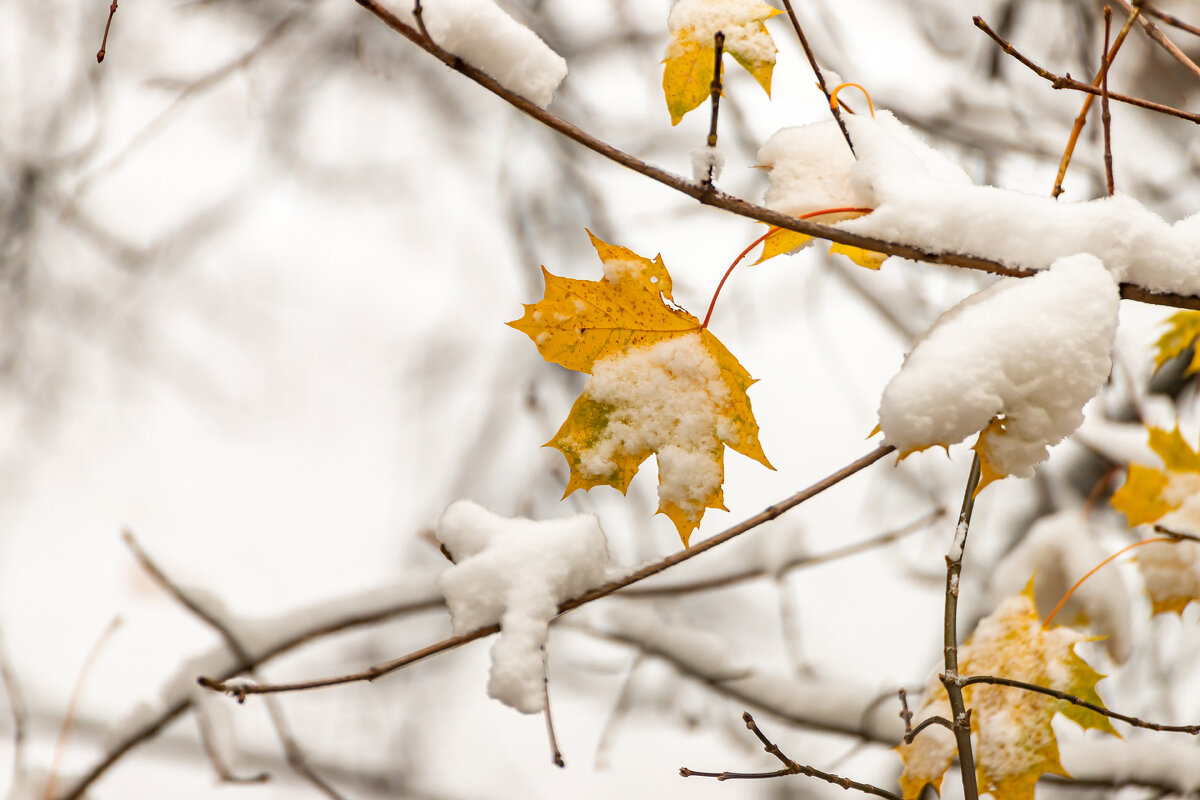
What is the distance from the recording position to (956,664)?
496 millimetres

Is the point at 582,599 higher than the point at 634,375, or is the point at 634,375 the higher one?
the point at 634,375

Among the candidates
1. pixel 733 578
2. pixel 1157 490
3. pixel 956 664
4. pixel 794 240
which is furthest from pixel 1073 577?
pixel 794 240

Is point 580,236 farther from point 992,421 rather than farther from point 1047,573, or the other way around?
point 992,421

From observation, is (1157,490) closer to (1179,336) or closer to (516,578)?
(1179,336)

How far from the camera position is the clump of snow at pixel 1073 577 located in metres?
1.14

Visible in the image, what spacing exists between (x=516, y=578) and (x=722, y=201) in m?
0.25

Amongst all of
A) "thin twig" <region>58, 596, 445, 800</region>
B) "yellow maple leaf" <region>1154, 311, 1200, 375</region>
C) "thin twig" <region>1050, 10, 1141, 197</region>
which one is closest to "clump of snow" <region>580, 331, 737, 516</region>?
"thin twig" <region>1050, 10, 1141, 197</region>

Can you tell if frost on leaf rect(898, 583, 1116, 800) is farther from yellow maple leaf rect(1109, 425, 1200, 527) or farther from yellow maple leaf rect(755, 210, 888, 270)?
yellow maple leaf rect(755, 210, 888, 270)

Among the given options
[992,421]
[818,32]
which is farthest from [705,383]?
[818,32]

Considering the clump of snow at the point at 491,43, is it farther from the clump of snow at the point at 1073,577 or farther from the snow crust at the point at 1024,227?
the clump of snow at the point at 1073,577

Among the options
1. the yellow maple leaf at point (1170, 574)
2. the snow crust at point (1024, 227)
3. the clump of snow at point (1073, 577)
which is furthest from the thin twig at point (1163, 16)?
the clump of snow at point (1073, 577)

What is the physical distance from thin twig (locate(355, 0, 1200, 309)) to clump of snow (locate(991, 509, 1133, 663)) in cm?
89

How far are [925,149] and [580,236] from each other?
123 cm

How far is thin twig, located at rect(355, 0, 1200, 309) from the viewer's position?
0.43 meters
